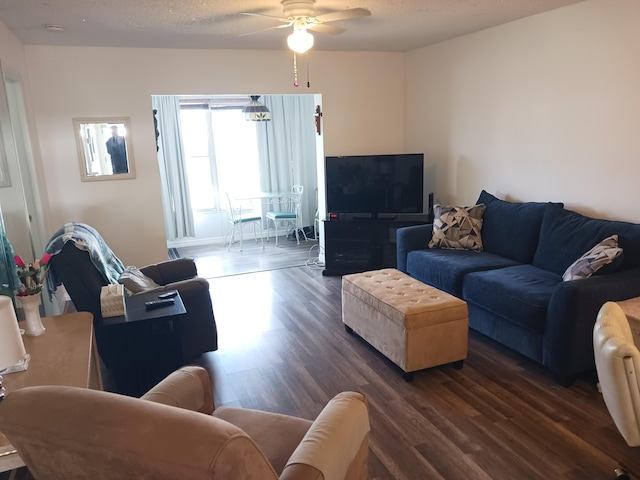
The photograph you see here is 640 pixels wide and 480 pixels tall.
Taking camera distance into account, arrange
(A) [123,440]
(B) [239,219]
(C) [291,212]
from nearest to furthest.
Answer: (A) [123,440] < (B) [239,219] < (C) [291,212]

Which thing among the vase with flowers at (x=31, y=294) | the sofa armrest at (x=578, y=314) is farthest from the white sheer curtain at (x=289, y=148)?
the vase with flowers at (x=31, y=294)

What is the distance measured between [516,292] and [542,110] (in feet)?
5.75

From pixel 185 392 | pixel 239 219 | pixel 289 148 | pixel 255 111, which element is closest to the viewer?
pixel 185 392

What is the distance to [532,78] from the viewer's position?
4098mm

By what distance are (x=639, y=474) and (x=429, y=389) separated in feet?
3.71

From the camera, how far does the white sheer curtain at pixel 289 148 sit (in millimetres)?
7398

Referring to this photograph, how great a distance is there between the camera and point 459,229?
435 cm

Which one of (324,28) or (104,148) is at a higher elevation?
(324,28)

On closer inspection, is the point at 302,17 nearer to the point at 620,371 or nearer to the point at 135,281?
the point at 135,281

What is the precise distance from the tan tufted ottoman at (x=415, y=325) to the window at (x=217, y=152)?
179 inches

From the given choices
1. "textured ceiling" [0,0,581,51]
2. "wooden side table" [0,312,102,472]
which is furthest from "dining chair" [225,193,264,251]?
"wooden side table" [0,312,102,472]

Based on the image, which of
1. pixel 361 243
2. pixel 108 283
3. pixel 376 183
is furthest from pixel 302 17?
pixel 361 243

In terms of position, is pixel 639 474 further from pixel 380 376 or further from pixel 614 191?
pixel 614 191

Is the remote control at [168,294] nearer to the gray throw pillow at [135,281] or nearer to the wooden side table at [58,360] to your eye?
the gray throw pillow at [135,281]
